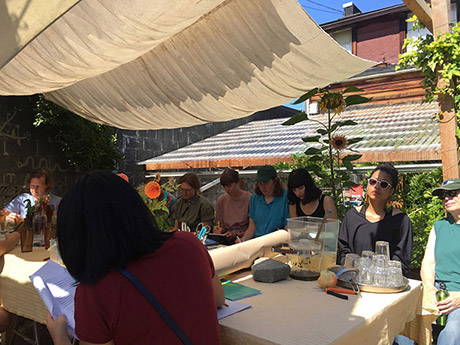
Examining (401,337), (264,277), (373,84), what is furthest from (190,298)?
(373,84)

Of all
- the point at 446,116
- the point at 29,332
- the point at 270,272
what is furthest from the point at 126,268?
the point at 446,116

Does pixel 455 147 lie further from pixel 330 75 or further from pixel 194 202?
pixel 194 202

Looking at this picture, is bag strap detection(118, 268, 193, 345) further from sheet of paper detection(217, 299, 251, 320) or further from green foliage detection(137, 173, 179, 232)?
green foliage detection(137, 173, 179, 232)

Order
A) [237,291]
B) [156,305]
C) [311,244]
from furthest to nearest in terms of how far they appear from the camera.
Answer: [311,244], [237,291], [156,305]

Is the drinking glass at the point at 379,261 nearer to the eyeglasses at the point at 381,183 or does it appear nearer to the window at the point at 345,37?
the eyeglasses at the point at 381,183

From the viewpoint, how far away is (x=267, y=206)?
12.1 feet

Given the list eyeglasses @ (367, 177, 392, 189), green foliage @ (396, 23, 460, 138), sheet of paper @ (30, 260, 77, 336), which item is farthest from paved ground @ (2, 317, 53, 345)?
green foliage @ (396, 23, 460, 138)

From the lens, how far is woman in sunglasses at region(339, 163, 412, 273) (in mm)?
2506

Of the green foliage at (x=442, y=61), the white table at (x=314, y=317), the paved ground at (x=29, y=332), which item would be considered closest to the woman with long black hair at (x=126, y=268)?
the white table at (x=314, y=317)

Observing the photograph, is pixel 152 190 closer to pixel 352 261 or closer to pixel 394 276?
pixel 352 261

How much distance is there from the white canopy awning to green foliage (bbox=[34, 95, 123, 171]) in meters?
1.83

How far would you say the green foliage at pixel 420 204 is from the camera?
13.2 feet

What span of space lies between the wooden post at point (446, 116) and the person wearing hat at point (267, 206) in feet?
4.71

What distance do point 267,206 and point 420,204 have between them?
7.05ft
